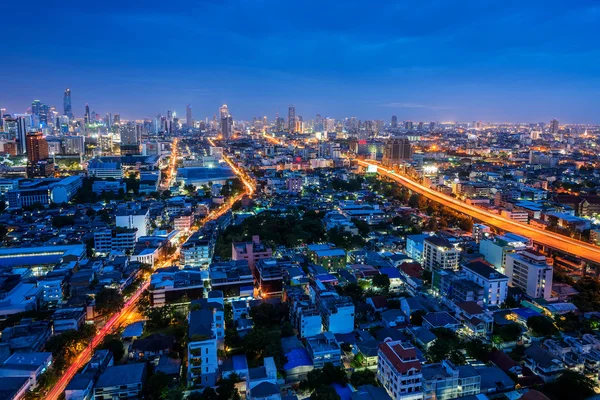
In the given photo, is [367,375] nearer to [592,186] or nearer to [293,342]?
[293,342]

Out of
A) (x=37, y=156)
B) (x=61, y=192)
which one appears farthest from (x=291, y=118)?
(x=61, y=192)

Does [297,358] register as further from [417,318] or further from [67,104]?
[67,104]

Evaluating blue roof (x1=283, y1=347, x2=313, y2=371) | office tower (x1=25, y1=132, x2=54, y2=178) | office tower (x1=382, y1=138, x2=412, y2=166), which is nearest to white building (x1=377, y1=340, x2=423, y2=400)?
blue roof (x1=283, y1=347, x2=313, y2=371)

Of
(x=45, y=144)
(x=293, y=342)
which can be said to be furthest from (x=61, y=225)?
(x=45, y=144)

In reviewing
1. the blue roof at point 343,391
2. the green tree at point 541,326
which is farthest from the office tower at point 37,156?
the green tree at point 541,326

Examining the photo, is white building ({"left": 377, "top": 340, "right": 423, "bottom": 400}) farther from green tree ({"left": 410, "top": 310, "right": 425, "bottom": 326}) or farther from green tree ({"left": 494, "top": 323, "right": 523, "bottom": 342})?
green tree ({"left": 494, "top": 323, "right": 523, "bottom": 342})

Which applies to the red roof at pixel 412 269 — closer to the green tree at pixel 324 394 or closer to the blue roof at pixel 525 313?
the blue roof at pixel 525 313
